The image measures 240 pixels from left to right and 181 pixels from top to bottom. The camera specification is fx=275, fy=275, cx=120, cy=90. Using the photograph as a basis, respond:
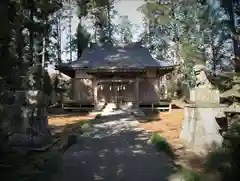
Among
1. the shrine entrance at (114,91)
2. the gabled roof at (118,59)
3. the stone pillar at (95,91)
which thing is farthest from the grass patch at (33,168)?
the shrine entrance at (114,91)

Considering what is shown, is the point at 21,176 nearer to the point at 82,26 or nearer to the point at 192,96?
the point at 192,96

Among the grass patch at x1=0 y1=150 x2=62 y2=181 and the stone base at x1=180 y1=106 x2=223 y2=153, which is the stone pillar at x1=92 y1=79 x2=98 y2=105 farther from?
the grass patch at x1=0 y1=150 x2=62 y2=181

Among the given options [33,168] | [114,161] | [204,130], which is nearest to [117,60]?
[204,130]

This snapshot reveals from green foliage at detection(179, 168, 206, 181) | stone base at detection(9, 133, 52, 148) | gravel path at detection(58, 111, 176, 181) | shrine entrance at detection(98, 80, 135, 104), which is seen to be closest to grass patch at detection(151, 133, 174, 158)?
gravel path at detection(58, 111, 176, 181)

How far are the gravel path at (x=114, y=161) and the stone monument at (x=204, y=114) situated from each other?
1.38 m

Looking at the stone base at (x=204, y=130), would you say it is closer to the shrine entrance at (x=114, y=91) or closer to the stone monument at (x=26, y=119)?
the stone monument at (x=26, y=119)

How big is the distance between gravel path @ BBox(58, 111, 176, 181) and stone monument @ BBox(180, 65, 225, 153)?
138 centimetres

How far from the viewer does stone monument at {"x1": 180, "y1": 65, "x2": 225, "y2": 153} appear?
8.05 metres

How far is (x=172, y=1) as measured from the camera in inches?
1291

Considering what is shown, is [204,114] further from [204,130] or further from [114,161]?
[114,161]

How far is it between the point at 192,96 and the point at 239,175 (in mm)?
4735

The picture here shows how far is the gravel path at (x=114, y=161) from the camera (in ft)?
18.2

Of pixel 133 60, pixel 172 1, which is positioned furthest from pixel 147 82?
pixel 172 1

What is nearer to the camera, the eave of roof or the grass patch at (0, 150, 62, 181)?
the grass patch at (0, 150, 62, 181)
